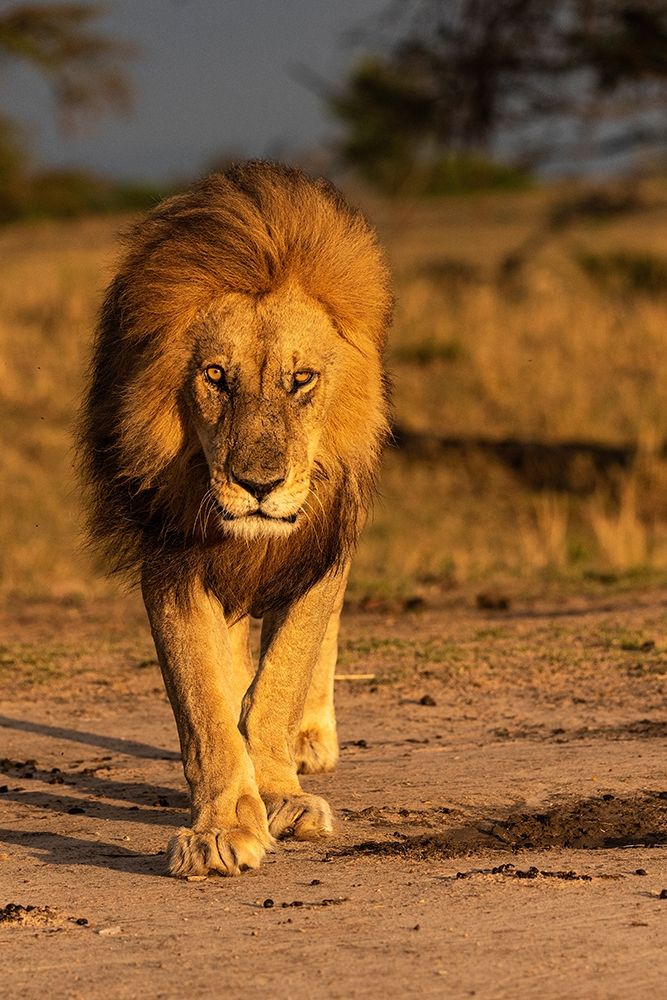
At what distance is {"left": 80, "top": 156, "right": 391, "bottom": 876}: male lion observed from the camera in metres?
4.06

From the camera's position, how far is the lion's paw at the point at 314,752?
202 inches

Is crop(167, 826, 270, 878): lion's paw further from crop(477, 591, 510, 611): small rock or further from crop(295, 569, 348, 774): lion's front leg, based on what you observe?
crop(477, 591, 510, 611): small rock

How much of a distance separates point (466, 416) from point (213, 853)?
10.9 m

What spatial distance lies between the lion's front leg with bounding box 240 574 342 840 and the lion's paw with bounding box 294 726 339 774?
62cm

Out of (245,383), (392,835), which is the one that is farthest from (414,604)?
(245,383)

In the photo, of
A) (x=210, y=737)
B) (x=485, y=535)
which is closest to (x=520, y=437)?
(x=485, y=535)

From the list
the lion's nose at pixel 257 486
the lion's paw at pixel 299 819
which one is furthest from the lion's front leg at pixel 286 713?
the lion's nose at pixel 257 486

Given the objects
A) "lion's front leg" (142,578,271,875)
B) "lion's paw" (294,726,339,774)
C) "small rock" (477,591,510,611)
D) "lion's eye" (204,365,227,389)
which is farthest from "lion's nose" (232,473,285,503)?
"small rock" (477,591,510,611)

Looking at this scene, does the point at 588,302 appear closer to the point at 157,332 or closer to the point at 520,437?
the point at 520,437

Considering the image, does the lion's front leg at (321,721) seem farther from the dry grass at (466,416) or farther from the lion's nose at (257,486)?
the dry grass at (466,416)

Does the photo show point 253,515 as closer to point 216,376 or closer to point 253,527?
point 253,527

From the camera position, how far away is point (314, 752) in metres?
5.14

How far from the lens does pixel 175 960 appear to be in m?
3.28

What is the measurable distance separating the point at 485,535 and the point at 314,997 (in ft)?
29.6
